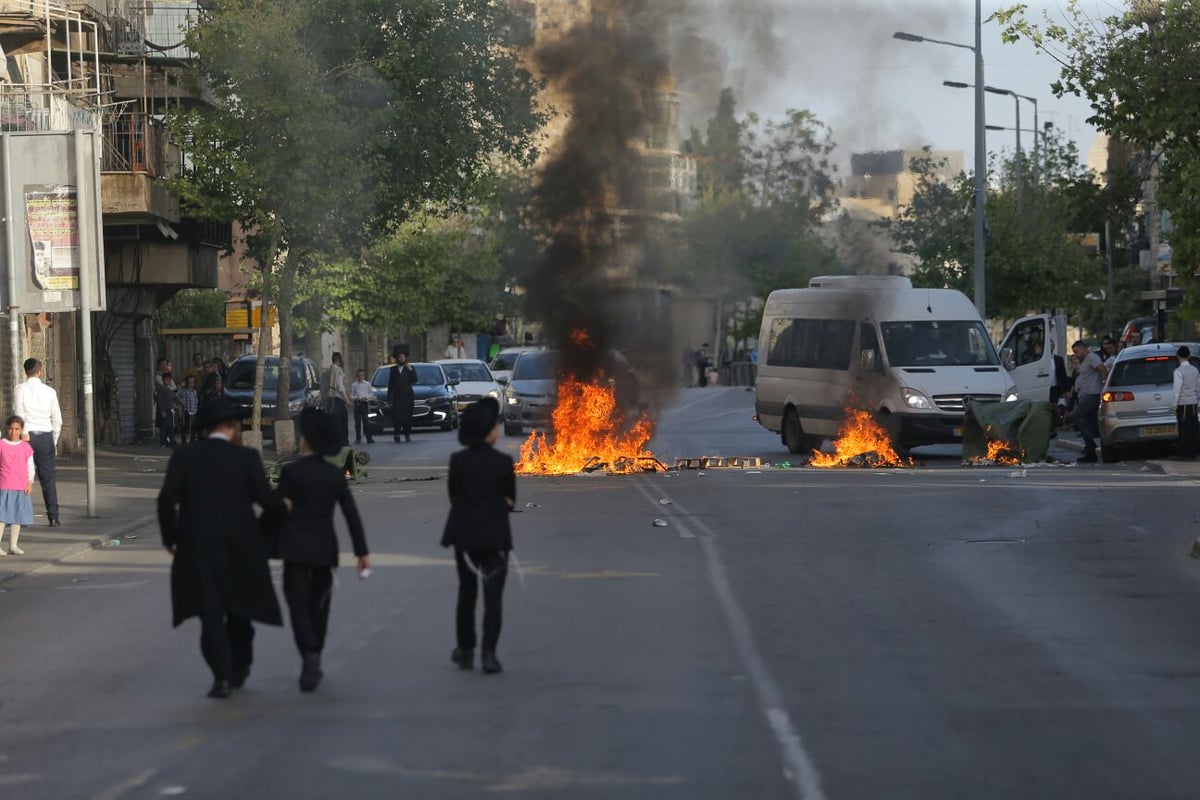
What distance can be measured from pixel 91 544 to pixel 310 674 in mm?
9362

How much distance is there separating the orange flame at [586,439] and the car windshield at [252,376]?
11997 millimetres

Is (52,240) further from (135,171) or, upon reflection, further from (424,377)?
(424,377)

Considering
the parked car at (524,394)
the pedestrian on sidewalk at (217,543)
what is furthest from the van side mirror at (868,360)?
the pedestrian on sidewalk at (217,543)

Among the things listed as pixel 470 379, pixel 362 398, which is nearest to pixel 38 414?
pixel 362 398

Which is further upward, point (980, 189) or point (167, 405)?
point (980, 189)

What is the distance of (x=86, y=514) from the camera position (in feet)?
68.0

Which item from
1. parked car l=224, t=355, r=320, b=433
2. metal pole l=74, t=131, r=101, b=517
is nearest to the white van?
metal pole l=74, t=131, r=101, b=517

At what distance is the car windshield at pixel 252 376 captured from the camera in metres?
37.6

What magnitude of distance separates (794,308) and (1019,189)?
30.6 metres

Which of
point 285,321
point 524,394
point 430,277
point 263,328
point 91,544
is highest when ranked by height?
point 430,277

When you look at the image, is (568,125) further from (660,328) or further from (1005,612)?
(1005,612)

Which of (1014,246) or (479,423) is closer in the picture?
(479,423)

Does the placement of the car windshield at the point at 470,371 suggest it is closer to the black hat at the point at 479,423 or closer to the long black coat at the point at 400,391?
the long black coat at the point at 400,391

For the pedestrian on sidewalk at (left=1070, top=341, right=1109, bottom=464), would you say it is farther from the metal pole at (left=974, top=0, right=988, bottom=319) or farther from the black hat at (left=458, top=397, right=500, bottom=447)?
the black hat at (left=458, top=397, right=500, bottom=447)
